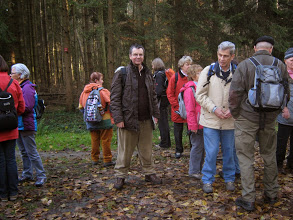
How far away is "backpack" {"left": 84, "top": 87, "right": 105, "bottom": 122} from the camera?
5969 mm

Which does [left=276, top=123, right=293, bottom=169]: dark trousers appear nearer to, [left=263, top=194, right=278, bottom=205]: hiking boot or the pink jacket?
[left=263, top=194, right=278, bottom=205]: hiking boot

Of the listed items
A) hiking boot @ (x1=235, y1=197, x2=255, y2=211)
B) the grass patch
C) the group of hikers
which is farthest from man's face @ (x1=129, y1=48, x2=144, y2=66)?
the grass patch

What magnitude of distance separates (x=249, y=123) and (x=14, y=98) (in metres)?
3.60

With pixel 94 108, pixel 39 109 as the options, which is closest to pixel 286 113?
pixel 94 108

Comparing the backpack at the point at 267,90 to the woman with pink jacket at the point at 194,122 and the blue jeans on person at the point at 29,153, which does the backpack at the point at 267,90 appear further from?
the blue jeans on person at the point at 29,153

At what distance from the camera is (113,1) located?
1487 centimetres

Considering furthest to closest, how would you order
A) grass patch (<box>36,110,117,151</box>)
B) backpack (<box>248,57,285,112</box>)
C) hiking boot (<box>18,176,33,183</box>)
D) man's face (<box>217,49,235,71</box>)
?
grass patch (<box>36,110,117,151</box>) < hiking boot (<box>18,176,33,183</box>) < man's face (<box>217,49,235,71</box>) < backpack (<box>248,57,285,112</box>)

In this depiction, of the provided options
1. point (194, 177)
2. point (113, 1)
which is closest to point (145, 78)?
point (194, 177)

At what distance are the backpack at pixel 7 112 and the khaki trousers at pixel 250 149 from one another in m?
3.35

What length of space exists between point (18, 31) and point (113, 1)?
709cm

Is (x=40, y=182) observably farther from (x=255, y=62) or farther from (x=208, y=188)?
(x=255, y=62)

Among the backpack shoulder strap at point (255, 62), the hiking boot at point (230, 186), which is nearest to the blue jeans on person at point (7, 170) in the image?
the hiking boot at point (230, 186)

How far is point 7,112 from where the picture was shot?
4168mm

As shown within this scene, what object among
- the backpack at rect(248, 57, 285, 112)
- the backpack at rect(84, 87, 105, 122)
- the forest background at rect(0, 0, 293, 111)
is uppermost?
the forest background at rect(0, 0, 293, 111)
